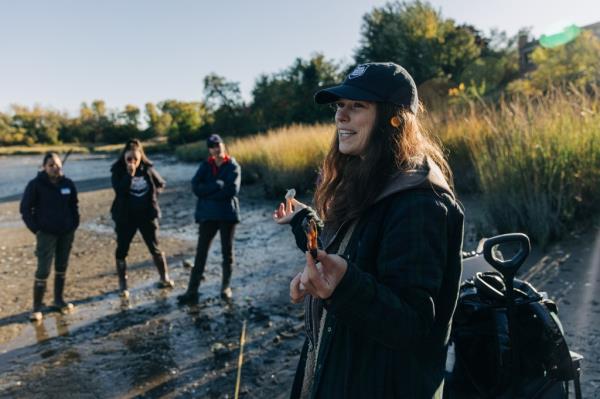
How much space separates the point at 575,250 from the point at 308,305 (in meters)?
5.61

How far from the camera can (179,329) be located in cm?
539

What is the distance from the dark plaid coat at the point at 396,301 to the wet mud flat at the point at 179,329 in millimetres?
2594

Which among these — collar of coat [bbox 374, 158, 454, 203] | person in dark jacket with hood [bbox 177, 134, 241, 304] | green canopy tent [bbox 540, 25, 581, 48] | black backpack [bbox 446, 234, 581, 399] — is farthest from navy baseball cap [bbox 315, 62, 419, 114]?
green canopy tent [bbox 540, 25, 581, 48]

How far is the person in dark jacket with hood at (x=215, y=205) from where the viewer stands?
20.4 ft

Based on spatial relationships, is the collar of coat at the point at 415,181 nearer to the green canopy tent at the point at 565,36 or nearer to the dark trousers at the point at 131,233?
the dark trousers at the point at 131,233

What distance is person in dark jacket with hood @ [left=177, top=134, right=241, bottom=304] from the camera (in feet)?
20.4

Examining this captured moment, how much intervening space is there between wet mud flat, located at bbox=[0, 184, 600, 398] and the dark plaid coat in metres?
2.59

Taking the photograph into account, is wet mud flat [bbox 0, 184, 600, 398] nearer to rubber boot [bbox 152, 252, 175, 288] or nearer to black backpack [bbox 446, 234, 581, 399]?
rubber boot [bbox 152, 252, 175, 288]

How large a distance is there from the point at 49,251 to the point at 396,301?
581 centimetres

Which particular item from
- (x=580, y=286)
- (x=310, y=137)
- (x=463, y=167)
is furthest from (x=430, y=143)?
(x=310, y=137)

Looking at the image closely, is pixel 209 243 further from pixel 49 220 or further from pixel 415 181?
pixel 415 181

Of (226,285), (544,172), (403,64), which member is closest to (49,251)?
(226,285)

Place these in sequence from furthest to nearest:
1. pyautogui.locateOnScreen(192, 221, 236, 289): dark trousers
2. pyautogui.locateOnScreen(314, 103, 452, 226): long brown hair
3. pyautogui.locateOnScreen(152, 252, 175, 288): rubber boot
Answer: pyautogui.locateOnScreen(152, 252, 175, 288): rubber boot, pyautogui.locateOnScreen(192, 221, 236, 289): dark trousers, pyautogui.locateOnScreen(314, 103, 452, 226): long brown hair

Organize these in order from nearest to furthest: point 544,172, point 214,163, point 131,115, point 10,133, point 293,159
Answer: point 214,163
point 544,172
point 293,159
point 10,133
point 131,115
